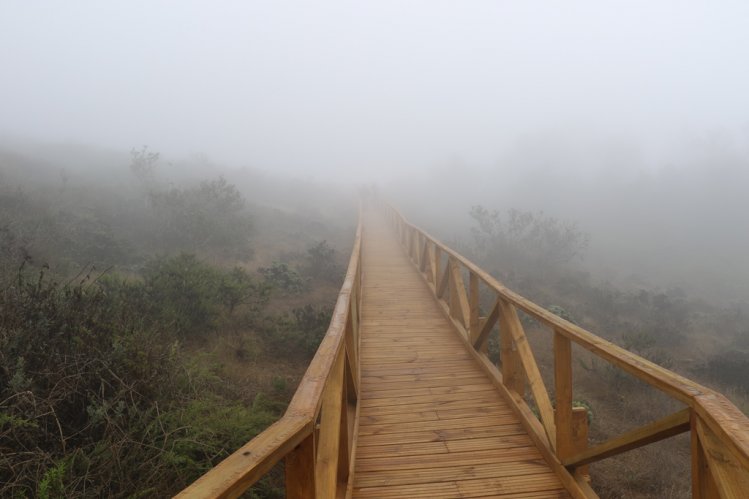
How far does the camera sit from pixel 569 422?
8.68ft

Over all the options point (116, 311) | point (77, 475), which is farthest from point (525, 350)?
point (116, 311)

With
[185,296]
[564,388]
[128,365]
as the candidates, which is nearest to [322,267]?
[185,296]

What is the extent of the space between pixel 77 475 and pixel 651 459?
16.5ft

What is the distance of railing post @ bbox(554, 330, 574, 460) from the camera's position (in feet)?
8.63

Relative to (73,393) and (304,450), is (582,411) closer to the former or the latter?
(304,450)

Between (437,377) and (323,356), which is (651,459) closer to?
(437,377)

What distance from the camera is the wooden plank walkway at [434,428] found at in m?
2.68

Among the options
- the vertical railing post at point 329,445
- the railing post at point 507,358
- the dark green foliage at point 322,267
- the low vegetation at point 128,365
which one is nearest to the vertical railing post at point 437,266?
the low vegetation at point 128,365

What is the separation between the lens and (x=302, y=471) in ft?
4.76

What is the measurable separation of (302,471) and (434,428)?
2154 mm

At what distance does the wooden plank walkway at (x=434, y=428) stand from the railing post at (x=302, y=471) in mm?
1328

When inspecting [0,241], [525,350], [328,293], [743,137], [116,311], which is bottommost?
[328,293]

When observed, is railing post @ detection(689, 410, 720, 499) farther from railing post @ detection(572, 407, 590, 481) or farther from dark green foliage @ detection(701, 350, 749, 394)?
dark green foliage @ detection(701, 350, 749, 394)

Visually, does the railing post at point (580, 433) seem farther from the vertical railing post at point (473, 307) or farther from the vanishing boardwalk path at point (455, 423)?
the vertical railing post at point (473, 307)
